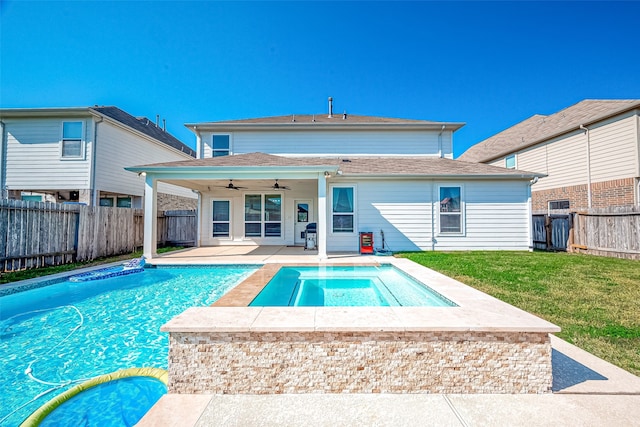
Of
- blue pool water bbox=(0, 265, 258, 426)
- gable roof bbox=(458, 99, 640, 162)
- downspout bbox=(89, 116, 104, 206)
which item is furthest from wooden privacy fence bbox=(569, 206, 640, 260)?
downspout bbox=(89, 116, 104, 206)

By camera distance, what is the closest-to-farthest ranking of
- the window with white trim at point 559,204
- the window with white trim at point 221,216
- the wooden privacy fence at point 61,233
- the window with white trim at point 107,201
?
the wooden privacy fence at point 61,233, the window with white trim at point 221,216, the window with white trim at point 559,204, the window with white trim at point 107,201

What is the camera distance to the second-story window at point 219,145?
12250 millimetres

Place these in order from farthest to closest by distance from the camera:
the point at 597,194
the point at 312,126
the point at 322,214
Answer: the point at 312,126
the point at 597,194
the point at 322,214

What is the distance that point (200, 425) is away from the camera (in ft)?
6.38

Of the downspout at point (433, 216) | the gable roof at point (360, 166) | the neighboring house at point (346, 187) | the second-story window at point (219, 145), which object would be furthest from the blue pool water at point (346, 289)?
the second-story window at point (219, 145)

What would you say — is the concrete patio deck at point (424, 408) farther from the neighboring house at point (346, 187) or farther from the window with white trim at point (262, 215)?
the window with white trim at point (262, 215)

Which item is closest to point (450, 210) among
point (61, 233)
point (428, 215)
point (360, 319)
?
point (428, 215)

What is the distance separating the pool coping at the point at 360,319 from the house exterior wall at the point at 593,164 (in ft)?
40.8

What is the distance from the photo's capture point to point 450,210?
389 inches

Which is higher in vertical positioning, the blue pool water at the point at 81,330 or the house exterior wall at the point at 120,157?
the house exterior wall at the point at 120,157

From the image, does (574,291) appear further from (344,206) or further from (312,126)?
(312,126)

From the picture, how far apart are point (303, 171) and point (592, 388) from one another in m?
6.75

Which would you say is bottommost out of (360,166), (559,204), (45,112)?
(559,204)

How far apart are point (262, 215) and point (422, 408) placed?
34.5 feet
